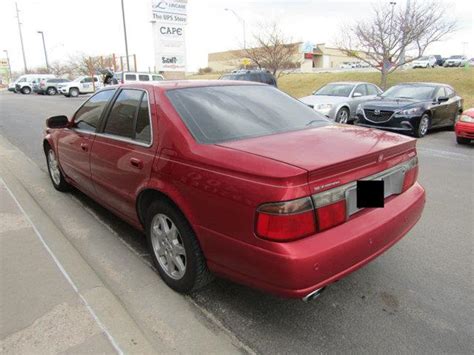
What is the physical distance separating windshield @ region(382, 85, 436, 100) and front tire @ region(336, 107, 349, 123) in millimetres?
1200

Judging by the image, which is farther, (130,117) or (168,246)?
(130,117)

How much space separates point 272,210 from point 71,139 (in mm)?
3287

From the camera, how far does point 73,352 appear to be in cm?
241

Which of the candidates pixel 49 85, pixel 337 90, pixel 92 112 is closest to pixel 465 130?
pixel 337 90

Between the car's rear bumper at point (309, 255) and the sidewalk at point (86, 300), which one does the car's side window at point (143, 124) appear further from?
the sidewalk at point (86, 300)

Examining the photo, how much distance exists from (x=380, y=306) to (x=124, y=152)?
237 centimetres

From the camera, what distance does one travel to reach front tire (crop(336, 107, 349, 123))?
11786 mm

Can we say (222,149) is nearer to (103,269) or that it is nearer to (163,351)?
(163,351)

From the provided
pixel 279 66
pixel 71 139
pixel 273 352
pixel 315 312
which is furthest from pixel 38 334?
pixel 279 66

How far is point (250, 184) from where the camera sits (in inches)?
90.3

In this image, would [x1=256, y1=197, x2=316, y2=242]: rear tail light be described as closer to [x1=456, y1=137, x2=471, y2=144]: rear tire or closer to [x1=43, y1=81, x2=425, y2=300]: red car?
[x1=43, y1=81, x2=425, y2=300]: red car

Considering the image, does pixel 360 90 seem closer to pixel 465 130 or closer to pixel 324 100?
pixel 324 100

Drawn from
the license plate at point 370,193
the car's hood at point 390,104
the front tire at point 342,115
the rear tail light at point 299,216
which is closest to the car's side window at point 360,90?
the front tire at point 342,115

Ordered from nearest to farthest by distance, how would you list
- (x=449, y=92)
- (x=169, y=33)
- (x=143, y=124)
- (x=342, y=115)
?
(x=143, y=124) < (x=449, y=92) < (x=342, y=115) < (x=169, y=33)
